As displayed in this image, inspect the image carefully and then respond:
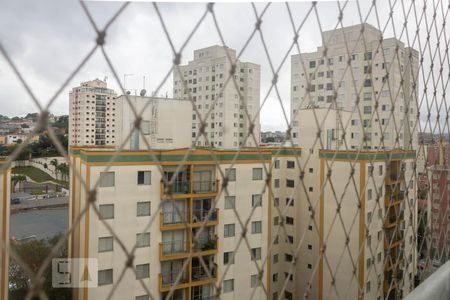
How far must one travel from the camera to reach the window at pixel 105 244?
2.53 meters

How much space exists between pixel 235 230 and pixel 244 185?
39 cm

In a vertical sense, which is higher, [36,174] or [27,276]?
[36,174]

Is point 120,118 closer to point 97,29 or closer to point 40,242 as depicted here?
point 40,242

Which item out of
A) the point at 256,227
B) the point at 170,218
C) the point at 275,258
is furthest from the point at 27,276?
the point at 275,258

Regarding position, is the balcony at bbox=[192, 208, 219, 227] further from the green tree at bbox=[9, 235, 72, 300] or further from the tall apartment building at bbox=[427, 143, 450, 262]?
the tall apartment building at bbox=[427, 143, 450, 262]

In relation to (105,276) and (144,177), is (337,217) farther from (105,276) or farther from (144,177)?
(105,276)

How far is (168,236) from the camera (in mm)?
2840

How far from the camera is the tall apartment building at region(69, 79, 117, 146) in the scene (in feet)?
11.4

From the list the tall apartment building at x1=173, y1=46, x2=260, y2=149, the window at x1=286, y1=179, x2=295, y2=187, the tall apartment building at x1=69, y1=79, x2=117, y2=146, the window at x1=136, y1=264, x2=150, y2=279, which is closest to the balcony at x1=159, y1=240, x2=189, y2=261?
the window at x1=136, y1=264, x2=150, y2=279

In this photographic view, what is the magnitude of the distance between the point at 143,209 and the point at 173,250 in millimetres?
416

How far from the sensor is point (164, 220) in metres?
2.81

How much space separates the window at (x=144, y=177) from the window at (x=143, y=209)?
145mm

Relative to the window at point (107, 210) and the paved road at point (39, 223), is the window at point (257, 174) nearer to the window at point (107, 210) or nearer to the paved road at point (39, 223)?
the window at point (107, 210)

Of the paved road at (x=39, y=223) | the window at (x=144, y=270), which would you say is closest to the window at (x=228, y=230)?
the window at (x=144, y=270)
